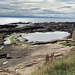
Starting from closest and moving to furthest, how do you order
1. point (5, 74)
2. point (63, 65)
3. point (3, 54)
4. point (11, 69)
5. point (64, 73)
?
1. point (64, 73)
2. point (63, 65)
3. point (5, 74)
4. point (11, 69)
5. point (3, 54)

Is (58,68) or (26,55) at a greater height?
(58,68)

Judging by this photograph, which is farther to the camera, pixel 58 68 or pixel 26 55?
pixel 26 55

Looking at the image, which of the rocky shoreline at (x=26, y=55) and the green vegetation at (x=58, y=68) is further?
the rocky shoreline at (x=26, y=55)

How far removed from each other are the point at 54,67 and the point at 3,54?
911cm

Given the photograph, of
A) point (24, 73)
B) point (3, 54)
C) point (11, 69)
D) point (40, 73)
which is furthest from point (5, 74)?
point (3, 54)

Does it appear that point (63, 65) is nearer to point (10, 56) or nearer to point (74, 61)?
point (74, 61)

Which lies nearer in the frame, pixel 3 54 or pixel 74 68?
pixel 74 68

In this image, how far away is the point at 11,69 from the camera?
8.68 meters

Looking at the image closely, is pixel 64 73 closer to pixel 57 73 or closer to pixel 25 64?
pixel 57 73

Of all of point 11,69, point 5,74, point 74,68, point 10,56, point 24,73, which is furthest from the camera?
point 10,56

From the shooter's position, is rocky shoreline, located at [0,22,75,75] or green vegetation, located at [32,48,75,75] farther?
rocky shoreline, located at [0,22,75,75]

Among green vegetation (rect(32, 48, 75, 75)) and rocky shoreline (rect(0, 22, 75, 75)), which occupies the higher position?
green vegetation (rect(32, 48, 75, 75))

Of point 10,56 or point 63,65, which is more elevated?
point 63,65

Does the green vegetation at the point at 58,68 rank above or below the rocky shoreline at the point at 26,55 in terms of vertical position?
above
